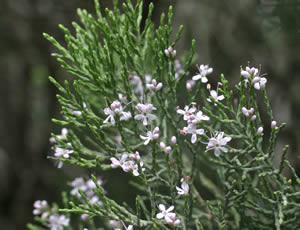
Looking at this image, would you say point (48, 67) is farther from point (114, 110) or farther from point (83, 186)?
point (114, 110)

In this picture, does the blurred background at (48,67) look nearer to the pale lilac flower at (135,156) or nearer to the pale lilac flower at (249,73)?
the pale lilac flower at (249,73)

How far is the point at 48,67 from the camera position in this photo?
16.6 ft

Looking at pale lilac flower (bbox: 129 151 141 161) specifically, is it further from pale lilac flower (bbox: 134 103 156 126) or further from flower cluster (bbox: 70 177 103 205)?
flower cluster (bbox: 70 177 103 205)

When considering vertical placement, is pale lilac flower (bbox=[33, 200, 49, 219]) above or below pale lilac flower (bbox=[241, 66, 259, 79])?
below

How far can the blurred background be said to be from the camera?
3.32 meters

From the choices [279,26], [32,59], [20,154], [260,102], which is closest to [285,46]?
[260,102]

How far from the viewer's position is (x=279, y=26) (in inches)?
89.3

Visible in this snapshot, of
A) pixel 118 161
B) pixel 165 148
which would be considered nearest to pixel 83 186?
pixel 118 161

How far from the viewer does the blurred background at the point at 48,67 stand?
332 cm

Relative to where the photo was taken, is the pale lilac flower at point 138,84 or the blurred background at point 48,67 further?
the blurred background at point 48,67

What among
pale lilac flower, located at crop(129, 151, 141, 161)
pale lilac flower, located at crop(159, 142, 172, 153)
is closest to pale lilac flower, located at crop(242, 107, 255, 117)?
pale lilac flower, located at crop(159, 142, 172, 153)

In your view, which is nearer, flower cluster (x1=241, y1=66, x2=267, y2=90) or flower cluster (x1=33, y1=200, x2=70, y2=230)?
flower cluster (x1=241, y1=66, x2=267, y2=90)

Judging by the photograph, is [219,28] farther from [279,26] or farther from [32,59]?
[32,59]

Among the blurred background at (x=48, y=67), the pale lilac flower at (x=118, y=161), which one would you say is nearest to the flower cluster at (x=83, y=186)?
the pale lilac flower at (x=118, y=161)
